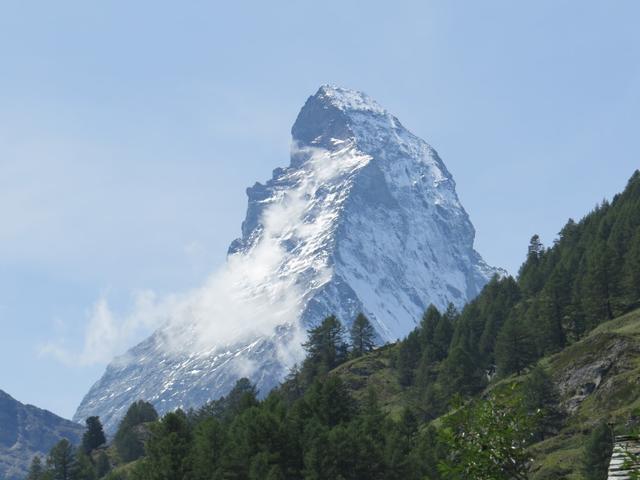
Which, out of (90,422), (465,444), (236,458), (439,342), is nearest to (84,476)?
(90,422)

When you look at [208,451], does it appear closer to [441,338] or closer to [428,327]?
[441,338]

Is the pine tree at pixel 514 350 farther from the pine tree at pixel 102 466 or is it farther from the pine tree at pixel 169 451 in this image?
the pine tree at pixel 102 466

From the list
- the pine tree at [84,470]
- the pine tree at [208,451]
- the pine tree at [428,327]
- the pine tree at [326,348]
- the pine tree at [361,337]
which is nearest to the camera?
the pine tree at [208,451]

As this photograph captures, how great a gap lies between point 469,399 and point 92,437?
8992 centimetres

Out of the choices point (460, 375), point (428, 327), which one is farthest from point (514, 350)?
point (428, 327)

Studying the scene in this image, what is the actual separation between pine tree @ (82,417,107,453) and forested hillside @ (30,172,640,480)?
2.83ft

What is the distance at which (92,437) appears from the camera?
592 ft

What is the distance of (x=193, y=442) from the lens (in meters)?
86.3

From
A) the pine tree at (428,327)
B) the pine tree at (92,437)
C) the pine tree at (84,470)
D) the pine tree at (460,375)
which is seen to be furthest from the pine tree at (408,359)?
the pine tree at (92,437)

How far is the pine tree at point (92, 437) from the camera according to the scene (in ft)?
588

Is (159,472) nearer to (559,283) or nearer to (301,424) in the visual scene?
(301,424)

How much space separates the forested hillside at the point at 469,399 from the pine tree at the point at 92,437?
0.86 metres

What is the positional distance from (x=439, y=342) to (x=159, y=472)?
78902mm

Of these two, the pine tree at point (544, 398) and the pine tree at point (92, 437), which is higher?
the pine tree at point (92, 437)
